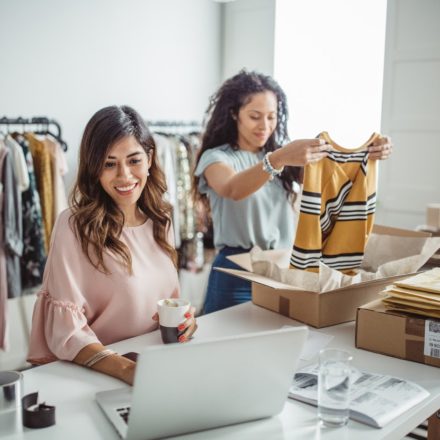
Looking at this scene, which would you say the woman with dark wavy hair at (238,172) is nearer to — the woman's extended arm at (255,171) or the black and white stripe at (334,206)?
the woman's extended arm at (255,171)

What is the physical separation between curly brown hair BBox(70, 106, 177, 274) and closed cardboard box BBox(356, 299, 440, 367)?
26.3 inches

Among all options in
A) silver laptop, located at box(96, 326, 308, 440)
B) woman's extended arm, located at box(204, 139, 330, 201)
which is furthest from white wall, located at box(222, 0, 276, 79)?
silver laptop, located at box(96, 326, 308, 440)

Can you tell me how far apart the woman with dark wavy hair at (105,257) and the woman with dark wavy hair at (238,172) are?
531 millimetres

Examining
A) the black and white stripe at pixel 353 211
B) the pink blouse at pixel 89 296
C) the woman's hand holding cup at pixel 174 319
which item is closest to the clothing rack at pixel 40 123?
the pink blouse at pixel 89 296

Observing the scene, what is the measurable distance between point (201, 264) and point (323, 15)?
189 cm

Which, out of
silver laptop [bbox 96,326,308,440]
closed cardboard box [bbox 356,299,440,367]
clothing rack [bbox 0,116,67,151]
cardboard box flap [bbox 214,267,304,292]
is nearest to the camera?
silver laptop [bbox 96,326,308,440]

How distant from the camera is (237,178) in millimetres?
2166

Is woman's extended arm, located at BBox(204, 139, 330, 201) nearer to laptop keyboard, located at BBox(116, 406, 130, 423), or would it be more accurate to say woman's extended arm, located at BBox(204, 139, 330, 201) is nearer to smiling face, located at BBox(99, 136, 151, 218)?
smiling face, located at BBox(99, 136, 151, 218)

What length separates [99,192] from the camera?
5.72 feet

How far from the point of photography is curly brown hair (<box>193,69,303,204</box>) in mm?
2406

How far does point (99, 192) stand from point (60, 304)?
35 centimetres

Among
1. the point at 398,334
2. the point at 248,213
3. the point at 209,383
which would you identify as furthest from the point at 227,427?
the point at 248,213

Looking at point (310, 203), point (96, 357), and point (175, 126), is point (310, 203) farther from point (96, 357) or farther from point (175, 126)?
point (175, 126)

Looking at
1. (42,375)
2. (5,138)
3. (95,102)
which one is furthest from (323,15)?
(42,375)
